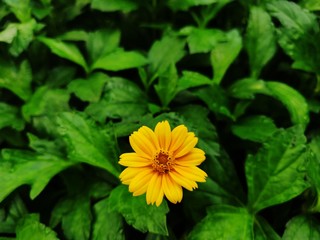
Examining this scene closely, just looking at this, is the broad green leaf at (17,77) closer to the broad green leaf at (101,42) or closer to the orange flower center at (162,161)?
the broad green leaf at (101,42)

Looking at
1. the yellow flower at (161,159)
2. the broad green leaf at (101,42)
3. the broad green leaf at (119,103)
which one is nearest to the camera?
the yellow flower at (161,159)

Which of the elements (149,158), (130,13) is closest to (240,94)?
(149,158)

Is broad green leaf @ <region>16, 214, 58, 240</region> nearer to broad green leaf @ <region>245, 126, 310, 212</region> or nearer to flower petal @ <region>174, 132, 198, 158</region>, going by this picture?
flower petal @ <region>174, 132, 198, 158</region>

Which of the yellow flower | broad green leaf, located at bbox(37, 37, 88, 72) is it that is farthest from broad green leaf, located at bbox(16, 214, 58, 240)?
broad green leaf, located at bbox(37, 37, 88, 72)

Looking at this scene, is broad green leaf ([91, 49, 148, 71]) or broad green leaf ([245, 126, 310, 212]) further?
broad green leaf ([91, 49, 148, 71])

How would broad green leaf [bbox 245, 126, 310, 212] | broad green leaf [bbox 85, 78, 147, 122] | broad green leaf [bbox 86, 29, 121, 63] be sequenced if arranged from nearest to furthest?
broad green leaf [bbox 245, 126, 310, 212] → broad green leaf [bbox 85, 78, 147, 122] → broad green leaf [bbox 86, 29, 121, 63]

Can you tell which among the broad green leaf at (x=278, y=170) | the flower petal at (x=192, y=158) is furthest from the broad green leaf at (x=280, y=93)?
the flower petal at (x=192, y=158)

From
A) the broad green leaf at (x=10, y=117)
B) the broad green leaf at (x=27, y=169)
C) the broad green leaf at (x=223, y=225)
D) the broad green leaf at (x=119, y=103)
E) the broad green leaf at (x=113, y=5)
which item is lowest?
the broad green leaf at (x=223, y=225)
